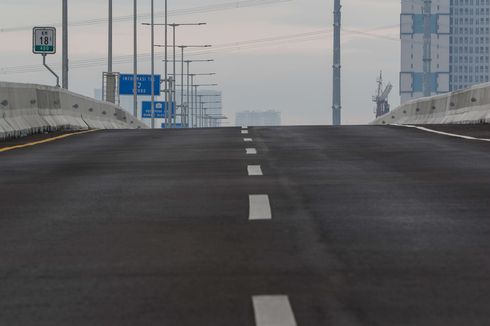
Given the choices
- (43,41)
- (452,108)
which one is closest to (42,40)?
(43,41)

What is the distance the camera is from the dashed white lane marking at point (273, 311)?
6.22 meters

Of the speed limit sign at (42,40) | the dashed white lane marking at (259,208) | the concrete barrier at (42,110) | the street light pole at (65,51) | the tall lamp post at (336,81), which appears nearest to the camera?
the dashed white lane marking at (259,208)

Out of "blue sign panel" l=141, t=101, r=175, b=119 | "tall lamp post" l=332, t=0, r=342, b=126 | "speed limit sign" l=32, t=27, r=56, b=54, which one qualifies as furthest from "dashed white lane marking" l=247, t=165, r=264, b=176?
"blue sign panel" l=141, t=101, r=175, b=119

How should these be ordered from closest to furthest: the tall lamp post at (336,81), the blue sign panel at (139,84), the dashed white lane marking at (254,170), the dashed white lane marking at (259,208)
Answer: the dashed white lane marking at (259,208) < the dashed white lane marking at (254,170) < the tall lamp post at (336,81) < the blue sign panel at (139,84)

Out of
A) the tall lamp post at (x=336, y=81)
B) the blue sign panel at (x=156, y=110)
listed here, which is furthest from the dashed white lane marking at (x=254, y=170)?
the blue sign panel at (x=156, y=110)

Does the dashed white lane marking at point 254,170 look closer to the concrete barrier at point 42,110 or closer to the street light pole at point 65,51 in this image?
the concrete barrier at point 42,110

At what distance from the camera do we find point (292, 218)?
10227 millimetres

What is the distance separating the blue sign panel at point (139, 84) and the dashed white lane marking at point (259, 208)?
89.3 meters

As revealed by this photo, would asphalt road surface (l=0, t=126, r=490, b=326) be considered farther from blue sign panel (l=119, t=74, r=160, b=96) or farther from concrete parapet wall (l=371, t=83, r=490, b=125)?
blue sign panel (l=119, t=74, r=160, b=96)

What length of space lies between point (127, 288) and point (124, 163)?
34.2 feet

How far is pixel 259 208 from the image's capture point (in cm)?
1093

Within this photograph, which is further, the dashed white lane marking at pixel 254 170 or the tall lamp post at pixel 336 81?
the tall lamp post at pixel 336 81

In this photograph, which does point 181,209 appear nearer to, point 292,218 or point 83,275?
point 292,218

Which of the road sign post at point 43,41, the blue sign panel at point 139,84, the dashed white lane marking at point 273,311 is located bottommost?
the dashed white lane marking at point 273,311
